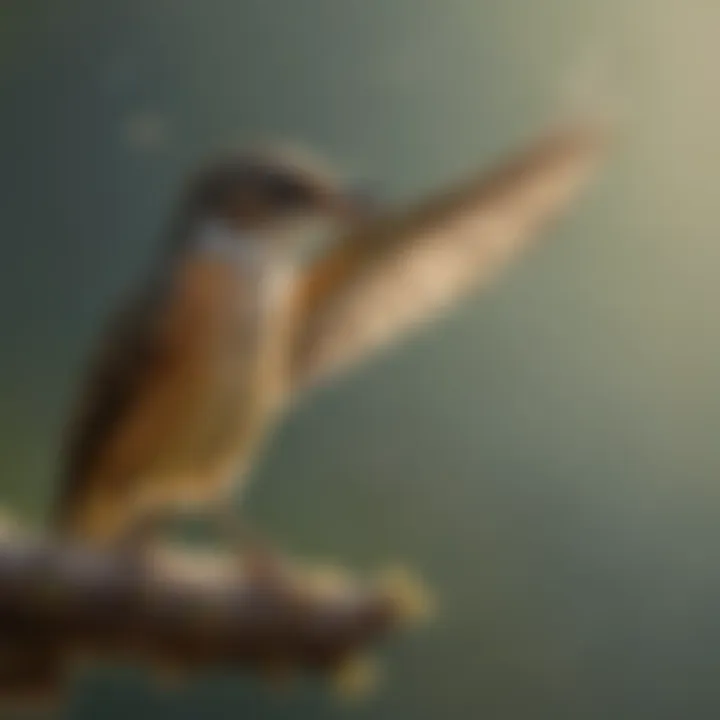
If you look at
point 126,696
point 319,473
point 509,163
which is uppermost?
point 509,163

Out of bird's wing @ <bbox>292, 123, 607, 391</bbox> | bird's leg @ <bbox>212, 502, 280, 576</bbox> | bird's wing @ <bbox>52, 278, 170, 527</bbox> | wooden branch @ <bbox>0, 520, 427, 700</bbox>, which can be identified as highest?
bird's wing @ <bbox>292, 123, 607, 391</bbox>

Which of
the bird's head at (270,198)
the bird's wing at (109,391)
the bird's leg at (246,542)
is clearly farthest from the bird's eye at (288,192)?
the bird's leg at (246,542)

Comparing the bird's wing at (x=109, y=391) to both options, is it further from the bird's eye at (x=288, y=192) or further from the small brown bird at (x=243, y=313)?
the bird's eye at (x=288, y=192)

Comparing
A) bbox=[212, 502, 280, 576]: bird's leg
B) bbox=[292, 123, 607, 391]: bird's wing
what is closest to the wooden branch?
bbox=[212, 502, 280, 576]: bird's leg

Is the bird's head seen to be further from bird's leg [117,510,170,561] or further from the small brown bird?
bird's leg [117,510,170,561]

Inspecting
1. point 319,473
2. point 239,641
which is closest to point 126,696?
point 239,641

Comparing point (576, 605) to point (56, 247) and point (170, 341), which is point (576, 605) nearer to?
point (170, 341)
